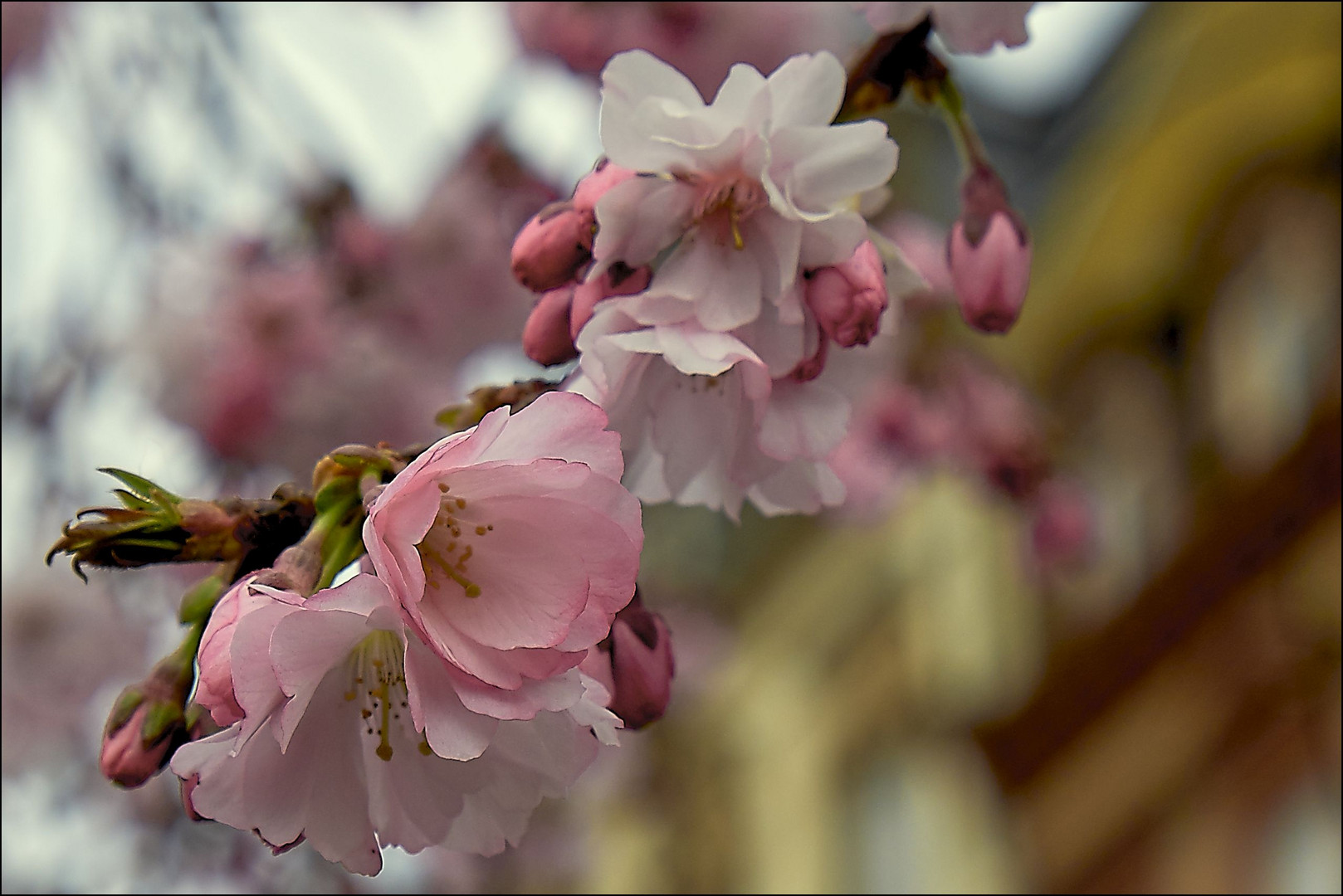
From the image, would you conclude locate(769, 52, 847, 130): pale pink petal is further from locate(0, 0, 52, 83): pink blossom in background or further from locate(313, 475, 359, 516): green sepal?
locate(0, 0, 52, 83): pink blossom in background

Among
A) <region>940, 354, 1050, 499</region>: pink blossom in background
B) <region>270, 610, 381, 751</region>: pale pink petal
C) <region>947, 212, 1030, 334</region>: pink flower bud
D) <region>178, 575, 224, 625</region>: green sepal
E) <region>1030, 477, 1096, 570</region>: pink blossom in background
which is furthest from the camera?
<region>1030, 477, 1096, 570</region>: pink blossom in background

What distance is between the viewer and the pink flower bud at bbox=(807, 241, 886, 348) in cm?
55

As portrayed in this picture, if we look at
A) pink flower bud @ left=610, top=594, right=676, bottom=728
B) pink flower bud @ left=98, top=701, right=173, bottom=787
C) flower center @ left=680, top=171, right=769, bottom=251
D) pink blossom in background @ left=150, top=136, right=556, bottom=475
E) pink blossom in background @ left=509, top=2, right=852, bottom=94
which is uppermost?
flower center @ left=680, top=171, right=769, bottom=251

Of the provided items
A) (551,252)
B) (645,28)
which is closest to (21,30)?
(645,28)

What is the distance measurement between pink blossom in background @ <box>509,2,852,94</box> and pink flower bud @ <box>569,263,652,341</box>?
114 cm

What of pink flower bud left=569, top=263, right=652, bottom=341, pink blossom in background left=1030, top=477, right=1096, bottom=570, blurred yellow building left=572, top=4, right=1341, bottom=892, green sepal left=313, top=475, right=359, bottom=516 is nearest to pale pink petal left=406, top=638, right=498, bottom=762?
green sepal left=313, top=475, right=359, bottom=516

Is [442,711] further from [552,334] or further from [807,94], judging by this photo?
[807,94]

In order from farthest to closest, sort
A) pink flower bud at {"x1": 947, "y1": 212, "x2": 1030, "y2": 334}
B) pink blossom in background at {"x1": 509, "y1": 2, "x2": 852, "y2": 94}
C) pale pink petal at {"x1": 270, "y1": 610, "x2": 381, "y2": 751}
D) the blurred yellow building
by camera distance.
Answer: the blurred yellow building
pink blossom in background at {"x1": 509, "y1": 2, "x2": 852, "y2": 94}
pink flower bud at {"x1": 947, "y1": 212, "x2": 1030, "y2": 334}
pale pink petal at {"x1": 270, "y1": 610, "x2": 381, "y2": 751}

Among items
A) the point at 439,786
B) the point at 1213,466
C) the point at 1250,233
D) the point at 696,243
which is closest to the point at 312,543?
the point at 439,786

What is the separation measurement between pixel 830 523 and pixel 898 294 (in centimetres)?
594

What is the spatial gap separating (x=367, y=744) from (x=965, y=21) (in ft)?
2.03

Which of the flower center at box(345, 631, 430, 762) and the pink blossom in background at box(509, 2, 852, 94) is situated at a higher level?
the flower center at box(345, 631, 430, 762)

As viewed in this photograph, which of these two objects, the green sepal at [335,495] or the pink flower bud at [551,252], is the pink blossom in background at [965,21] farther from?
the green sepal at [335,495]

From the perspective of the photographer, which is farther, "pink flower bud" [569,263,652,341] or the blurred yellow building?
the blurred yellow building
